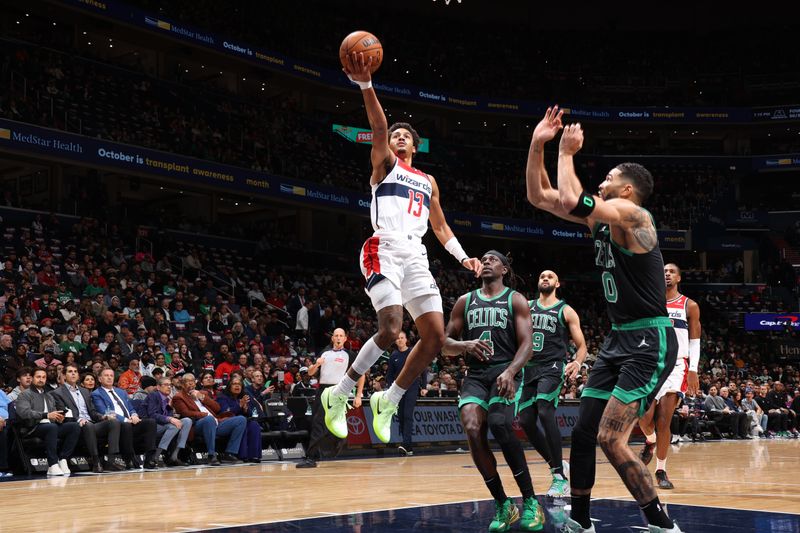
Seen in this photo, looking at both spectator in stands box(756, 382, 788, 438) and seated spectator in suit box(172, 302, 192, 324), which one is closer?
seated spectator in suit box(172, 302, 192, 324)

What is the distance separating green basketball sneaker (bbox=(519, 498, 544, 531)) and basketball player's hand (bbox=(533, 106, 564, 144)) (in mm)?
2730

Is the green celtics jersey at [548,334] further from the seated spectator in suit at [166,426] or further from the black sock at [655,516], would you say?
the seated spectator in suit at [166,426]

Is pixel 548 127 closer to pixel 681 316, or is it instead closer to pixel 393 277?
pixel 393 277

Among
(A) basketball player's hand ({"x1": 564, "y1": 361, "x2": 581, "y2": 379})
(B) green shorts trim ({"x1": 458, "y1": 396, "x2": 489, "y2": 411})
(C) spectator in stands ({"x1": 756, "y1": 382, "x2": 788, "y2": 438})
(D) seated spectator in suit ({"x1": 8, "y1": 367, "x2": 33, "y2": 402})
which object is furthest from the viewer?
(C) spectator in stands ({"x1": 756, "y1": 382, "x2": 788, "y2": 438})

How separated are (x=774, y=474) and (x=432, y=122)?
1328 inches

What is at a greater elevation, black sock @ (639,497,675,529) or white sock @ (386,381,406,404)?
white sock @ (386,381,406,404)

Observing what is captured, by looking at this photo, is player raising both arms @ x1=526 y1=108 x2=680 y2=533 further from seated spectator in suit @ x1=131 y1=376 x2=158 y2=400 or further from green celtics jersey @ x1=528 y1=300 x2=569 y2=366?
seated spectator in suit @ x1=131 y1=376 x2=158 y2=400

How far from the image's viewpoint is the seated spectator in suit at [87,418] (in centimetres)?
1228

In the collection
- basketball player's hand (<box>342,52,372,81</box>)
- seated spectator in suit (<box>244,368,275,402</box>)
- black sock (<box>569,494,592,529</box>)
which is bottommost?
black sock (<box>569,494,592,529</box>)

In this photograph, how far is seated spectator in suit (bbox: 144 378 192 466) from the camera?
43.3 feet

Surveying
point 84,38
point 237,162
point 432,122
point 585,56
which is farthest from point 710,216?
point 84,38

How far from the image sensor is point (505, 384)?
6598 mm

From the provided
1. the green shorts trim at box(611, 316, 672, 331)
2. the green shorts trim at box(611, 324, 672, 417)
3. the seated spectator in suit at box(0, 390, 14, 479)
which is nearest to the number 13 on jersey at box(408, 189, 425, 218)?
the green shorts trim at box(611, 316, 672, 331)

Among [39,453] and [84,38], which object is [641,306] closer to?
[39,453]
